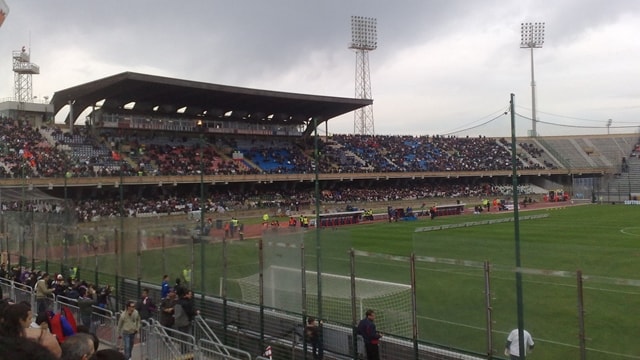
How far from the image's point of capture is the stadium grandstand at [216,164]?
3553 centimetres

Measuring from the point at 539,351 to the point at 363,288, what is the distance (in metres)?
4.21

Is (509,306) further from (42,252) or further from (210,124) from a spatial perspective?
(210,124)

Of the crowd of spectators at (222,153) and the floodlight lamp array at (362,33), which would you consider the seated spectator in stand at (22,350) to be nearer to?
the crowd of spectators at (222,153)

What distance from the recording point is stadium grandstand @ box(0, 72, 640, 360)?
117ft

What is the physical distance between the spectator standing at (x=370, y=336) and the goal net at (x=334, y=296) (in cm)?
76

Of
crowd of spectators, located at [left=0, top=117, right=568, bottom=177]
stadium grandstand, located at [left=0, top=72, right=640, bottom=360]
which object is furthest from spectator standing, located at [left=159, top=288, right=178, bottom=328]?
crowd of spectators, located at [left=0, top=117, right=568, bottom=177]

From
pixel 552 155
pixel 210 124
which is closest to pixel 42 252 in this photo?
pixel 210 124

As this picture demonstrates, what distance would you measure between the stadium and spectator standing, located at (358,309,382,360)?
0.75 ft

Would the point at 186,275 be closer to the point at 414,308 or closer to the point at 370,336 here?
the point at 370,336

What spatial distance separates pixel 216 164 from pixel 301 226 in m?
27.3

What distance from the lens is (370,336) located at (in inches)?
390

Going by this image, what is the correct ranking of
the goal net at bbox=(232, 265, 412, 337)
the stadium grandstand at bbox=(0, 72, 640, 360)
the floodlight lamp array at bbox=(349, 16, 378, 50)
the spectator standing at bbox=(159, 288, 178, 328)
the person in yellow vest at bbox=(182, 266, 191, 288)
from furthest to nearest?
1. the floodlight lamp array at bbox=(349, 16, 378, 50)
2. the stadium grandstand at bbox=(0, 72, 640, 360)
3. the person in yellow vest at bbox=(182, 266, 191, 288)
4. the spectator standing at bbox=(159, 288, 178, 328)
5. the goal net at bbox=(232, 265, 412, 337)

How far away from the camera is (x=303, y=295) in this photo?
1152cm

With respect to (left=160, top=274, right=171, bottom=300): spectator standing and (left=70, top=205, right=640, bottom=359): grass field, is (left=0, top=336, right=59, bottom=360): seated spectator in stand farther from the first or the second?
(left=160, top=274, right=171, bottom=300): spectator standing
